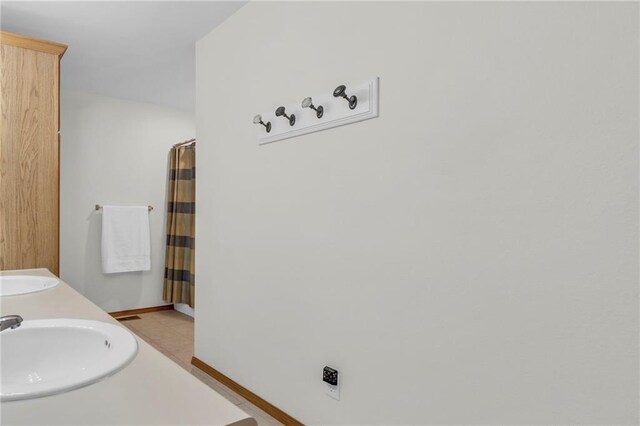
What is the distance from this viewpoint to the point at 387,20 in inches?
60.6

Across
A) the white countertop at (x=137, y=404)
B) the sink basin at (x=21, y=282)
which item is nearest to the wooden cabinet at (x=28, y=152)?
the sink basin at (x=21, y=282)

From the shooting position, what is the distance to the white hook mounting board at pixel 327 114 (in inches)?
62.0

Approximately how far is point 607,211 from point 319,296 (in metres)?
1.12

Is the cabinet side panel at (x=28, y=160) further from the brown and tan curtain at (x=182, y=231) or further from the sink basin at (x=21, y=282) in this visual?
the brown and tan curtain at (x=182, y=231)

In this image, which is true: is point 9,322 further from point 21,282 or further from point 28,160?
point 28,160

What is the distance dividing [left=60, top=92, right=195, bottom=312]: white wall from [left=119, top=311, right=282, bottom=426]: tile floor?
14.0 inches

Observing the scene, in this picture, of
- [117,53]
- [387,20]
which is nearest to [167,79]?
[117,53]

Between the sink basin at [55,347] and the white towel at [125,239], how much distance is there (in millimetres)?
3157

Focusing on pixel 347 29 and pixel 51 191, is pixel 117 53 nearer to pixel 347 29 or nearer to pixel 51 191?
pixel 51 191

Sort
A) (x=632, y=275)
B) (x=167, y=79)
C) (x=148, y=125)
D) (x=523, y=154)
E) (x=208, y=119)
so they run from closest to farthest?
(x=632, y=275), (x=523, y=154), (x=208, y=119), (x=167, y=79), (x=148, y=125)

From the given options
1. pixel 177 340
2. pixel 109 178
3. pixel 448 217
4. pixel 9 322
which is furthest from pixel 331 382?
pixel 109 178

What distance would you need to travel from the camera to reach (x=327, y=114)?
175cm

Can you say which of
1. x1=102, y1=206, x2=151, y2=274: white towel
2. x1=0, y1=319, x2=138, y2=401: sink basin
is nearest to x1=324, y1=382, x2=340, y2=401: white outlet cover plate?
x1=0, y1=319, x2=138, y2=401: sink basin

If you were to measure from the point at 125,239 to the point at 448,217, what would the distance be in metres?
3.49
